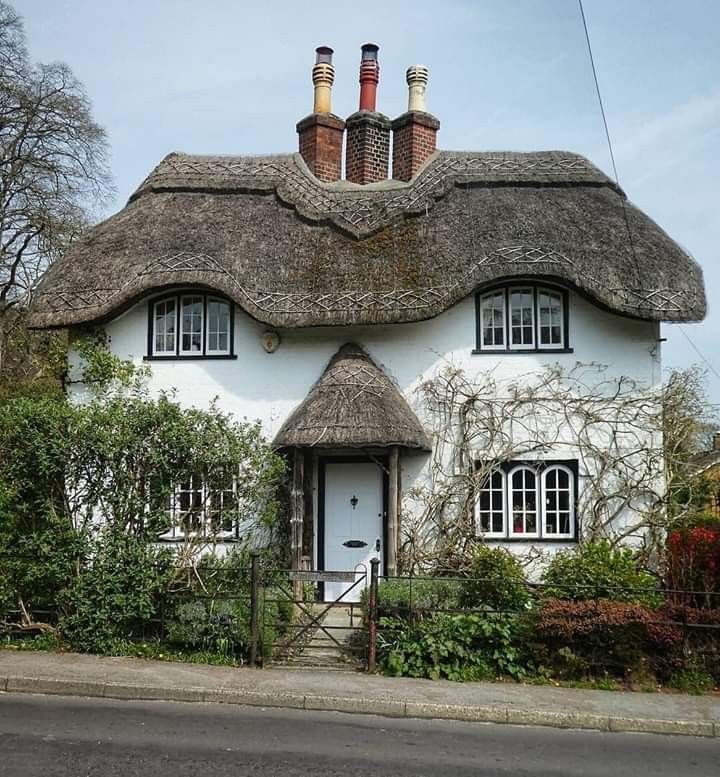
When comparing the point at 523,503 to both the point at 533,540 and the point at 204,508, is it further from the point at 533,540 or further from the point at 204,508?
the point at 204,508

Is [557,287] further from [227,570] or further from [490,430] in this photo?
[227,570]

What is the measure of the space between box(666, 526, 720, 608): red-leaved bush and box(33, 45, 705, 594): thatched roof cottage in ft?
11.8

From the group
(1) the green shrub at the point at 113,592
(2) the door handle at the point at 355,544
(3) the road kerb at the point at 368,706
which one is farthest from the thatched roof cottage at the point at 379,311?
(3) the road kerb at the point at 368,706

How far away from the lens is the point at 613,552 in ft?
45.2

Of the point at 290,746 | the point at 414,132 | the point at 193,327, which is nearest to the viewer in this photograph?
the point at 290,746

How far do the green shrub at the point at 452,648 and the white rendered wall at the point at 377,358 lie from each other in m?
3.97

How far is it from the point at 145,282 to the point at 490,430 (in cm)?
612

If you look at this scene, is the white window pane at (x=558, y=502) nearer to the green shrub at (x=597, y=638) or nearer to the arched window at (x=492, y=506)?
the arched window at (x=492, y=506)

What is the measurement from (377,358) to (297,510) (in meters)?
2.92

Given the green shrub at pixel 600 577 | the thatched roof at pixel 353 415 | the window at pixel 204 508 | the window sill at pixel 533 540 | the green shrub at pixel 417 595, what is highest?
the thatched roof at pixel 353 415

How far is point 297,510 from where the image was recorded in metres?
14.4

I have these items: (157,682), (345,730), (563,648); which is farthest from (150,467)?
(563,648)

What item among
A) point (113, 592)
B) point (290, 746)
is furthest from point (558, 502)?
point (290, 746)

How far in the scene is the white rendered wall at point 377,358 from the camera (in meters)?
15.1
